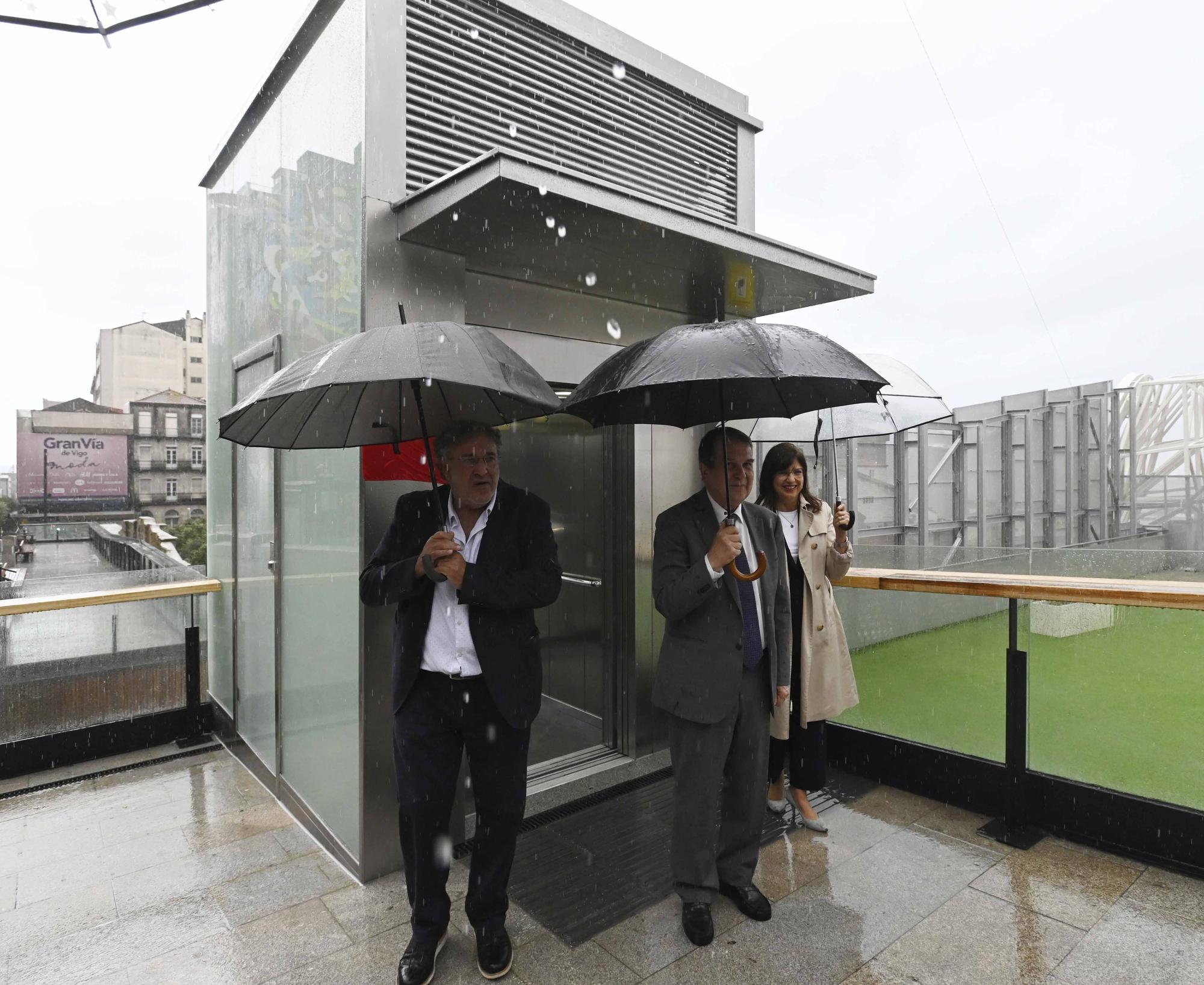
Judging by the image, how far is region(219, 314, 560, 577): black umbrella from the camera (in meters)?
1.97

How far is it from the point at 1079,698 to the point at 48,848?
5303mm

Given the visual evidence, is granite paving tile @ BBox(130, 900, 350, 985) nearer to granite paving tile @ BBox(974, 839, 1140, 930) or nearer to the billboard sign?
granite paving tile @ BBox(974, 839, 1140, 930)

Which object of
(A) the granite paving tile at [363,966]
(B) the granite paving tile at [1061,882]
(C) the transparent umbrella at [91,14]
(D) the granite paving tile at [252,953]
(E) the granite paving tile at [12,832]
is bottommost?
(E) the granite paving tile at [12,832]

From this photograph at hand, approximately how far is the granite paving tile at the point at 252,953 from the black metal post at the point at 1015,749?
318cm

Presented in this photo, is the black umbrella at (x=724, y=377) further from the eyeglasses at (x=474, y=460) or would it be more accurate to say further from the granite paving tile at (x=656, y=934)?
the granite paving tile at (x=656, y=934)

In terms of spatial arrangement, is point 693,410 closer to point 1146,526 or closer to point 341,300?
point 341,300

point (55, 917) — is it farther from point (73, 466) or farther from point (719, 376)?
point (719, 376)

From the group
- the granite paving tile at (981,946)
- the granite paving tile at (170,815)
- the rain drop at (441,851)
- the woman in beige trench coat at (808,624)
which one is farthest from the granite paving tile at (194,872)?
the granite paving tile at (981,946)

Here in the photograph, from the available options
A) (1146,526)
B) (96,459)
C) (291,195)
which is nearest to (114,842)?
(96,459)

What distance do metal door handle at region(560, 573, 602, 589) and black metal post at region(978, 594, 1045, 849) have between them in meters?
2.47

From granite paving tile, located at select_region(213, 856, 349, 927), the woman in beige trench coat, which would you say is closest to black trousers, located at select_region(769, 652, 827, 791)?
the woman in beige trench coat

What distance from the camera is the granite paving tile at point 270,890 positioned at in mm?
2998

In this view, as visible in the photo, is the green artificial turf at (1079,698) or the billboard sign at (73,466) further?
the billboard sign at (73,466)

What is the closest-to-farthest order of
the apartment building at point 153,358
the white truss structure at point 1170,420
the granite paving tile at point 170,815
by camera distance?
the granite paving tile at point 170,815 → the apartment building at point 153,358 → the white truss structure at point 1170,420
